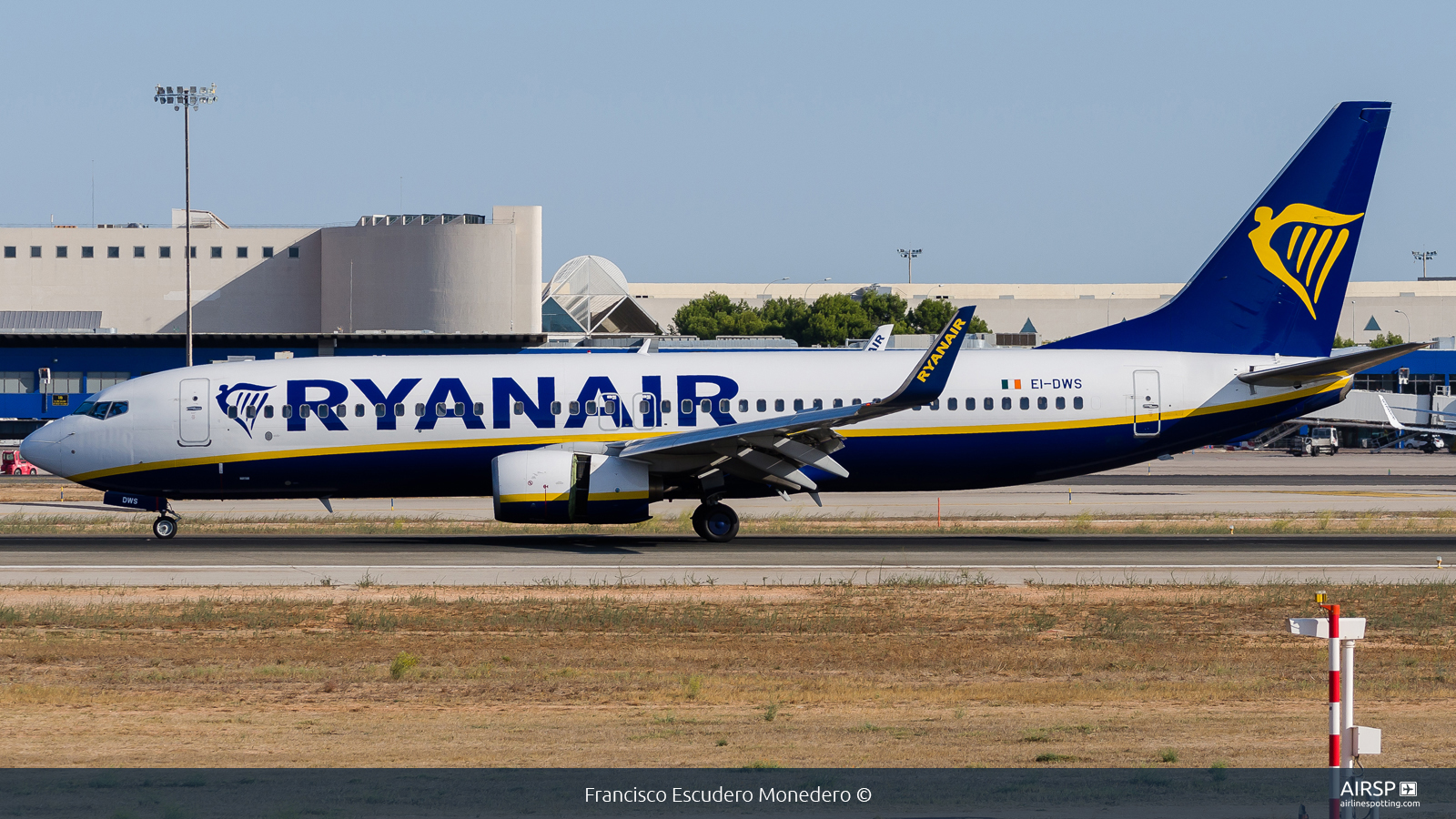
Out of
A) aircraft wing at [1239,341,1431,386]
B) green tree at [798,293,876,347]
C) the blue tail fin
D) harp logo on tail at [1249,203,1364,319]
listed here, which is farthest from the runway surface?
green tree at [798,293,876,347]

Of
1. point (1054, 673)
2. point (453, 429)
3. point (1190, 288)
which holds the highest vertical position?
point (1190, 288)

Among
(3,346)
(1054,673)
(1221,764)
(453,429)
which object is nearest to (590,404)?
(453,429)

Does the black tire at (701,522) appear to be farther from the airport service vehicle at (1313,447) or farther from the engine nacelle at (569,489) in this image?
the airport service vehicle at (1313,447)

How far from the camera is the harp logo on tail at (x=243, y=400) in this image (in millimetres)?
31812

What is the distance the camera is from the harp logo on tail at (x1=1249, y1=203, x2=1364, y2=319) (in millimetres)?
33312

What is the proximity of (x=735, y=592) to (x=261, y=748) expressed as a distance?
11971mm

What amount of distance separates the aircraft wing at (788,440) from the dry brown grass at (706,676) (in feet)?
19.5

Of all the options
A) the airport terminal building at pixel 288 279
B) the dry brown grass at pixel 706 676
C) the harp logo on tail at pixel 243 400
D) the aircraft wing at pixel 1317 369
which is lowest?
the dry brown grass at pixel 706 676

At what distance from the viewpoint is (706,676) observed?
52.7ft

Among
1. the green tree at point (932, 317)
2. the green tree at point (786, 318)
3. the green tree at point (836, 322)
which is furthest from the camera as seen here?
the green tree at point (786, 318)
